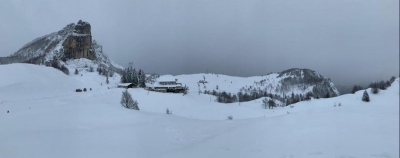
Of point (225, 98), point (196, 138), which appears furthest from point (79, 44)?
point (196, 138)

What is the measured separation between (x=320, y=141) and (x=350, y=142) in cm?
86

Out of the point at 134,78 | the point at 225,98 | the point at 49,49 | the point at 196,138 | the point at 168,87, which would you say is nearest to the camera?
the point at 196,138

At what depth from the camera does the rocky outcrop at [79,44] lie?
136250 millimetres

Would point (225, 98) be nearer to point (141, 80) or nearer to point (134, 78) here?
point (141, 80)

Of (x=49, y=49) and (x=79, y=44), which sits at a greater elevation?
(x=49, y=49)

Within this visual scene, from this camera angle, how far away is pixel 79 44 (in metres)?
140

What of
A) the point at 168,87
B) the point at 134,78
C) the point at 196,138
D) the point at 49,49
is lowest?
the point at 196,138

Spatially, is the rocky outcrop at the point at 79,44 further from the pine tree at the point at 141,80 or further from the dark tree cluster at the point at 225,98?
the dark tree cluster at the point at 225,98

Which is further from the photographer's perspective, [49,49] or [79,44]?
[49,49]

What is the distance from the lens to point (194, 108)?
5209 cm

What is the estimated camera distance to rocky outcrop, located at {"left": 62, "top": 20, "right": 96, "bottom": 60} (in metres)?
136

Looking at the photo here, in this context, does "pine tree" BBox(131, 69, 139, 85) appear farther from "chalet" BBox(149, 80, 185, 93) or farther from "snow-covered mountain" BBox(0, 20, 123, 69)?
"snow-covered mountain" BBox(0, 20, 123, 69)

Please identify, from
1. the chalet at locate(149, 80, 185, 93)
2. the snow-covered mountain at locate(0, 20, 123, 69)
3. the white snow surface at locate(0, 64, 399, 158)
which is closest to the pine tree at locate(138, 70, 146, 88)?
the chalet at locate(149, 80, 185, 93)

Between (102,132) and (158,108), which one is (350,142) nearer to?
(102,132)
